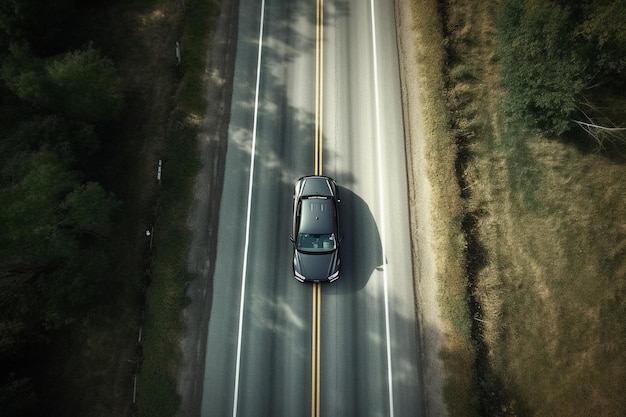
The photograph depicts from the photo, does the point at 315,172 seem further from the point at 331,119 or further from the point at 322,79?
the point at 322,79

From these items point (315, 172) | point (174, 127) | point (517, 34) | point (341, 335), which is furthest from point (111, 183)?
point (517, 34)

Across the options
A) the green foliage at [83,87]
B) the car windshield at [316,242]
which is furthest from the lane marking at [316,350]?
the green foliage at [83,87]

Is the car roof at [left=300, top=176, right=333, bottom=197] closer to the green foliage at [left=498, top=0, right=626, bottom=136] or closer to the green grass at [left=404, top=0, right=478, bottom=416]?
the green grass at [left=404, top=0, right=478, bottom=416]

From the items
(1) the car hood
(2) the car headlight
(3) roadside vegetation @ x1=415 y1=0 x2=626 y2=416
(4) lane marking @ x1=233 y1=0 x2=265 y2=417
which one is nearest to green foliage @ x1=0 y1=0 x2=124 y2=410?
(4) lane marking @ x1=233 y1=0 x2=265 y2=417

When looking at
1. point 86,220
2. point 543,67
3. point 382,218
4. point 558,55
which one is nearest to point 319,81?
point 382,218

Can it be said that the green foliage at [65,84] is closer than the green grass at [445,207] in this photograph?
No

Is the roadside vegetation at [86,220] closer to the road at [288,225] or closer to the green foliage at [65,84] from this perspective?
the green foliage at [65,84]
